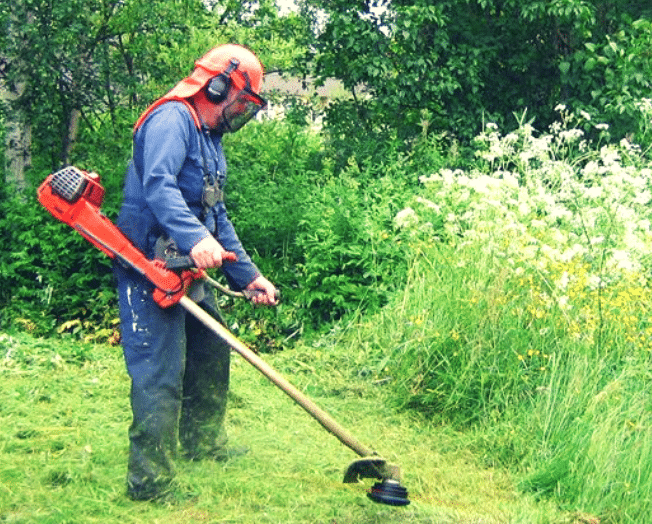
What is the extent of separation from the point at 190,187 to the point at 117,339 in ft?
15.3

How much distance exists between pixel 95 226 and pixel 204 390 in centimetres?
105

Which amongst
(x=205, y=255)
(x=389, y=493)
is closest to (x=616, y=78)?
(x=389, y=493)

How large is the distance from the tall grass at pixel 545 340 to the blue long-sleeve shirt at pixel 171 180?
6.44 feet

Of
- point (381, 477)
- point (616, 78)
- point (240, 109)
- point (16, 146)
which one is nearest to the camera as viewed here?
point (381, 477)

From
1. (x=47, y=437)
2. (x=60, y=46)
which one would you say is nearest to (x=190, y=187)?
(x=47, y=437)

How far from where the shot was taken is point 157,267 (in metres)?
4.70

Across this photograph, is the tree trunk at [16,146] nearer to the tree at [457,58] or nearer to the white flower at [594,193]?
the tree at [457,58]

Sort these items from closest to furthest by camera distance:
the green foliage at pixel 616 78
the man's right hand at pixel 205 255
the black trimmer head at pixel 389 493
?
the man's right hand at pixel 205 255
the black trimmer head at pixel 389 493
the green foliage at pixel 616 78

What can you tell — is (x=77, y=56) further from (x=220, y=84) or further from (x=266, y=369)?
(x=266, y=369)

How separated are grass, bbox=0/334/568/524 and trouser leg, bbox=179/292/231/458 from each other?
12 cm

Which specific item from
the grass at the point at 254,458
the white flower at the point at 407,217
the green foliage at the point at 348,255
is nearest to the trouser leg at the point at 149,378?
the grass at the point at 254,458

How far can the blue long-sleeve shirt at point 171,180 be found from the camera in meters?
4.55

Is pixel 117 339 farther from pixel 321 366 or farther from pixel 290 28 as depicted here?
pixel 290 28

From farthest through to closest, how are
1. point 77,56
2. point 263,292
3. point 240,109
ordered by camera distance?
point 77,56, point 263,292, point 240,109
